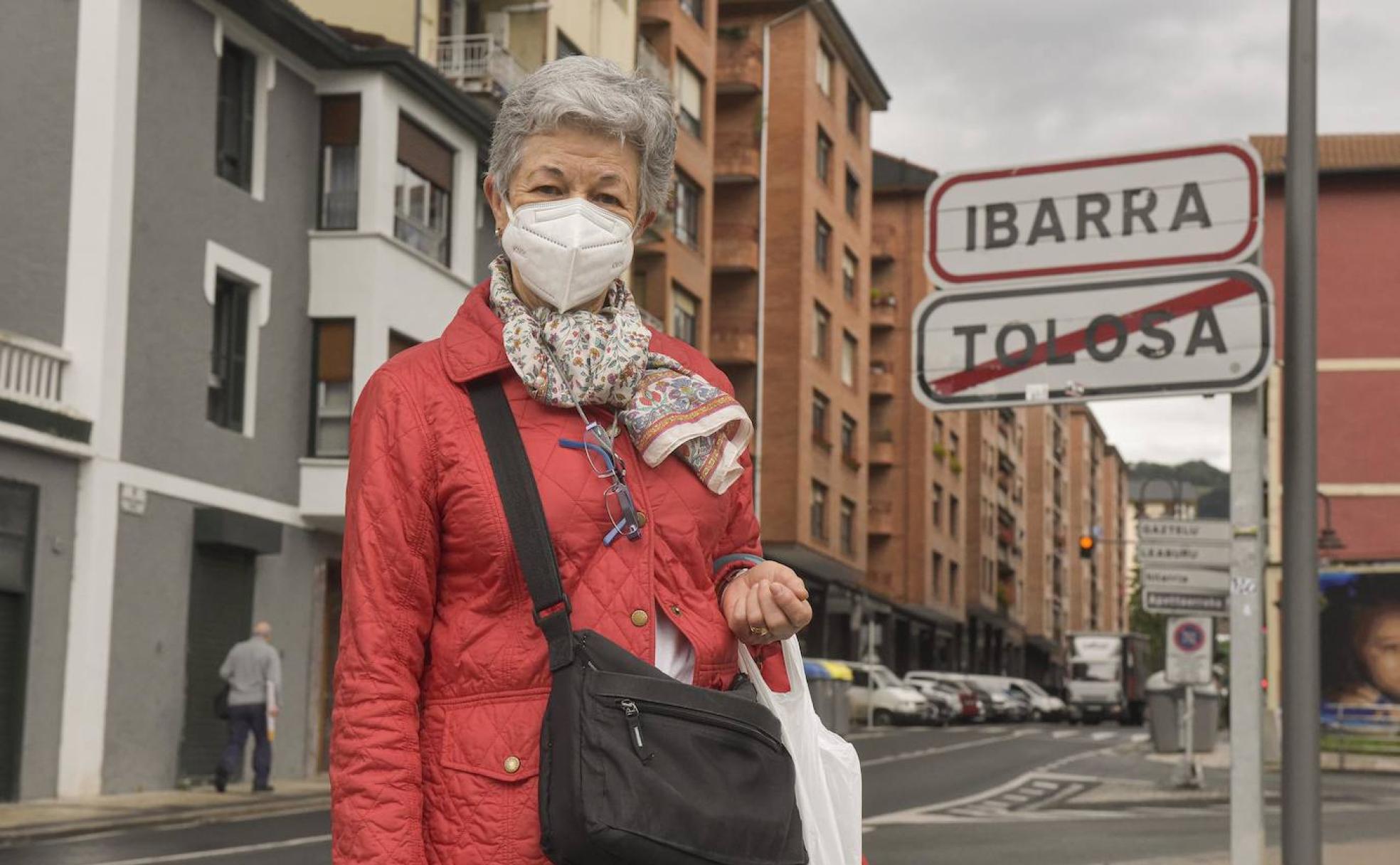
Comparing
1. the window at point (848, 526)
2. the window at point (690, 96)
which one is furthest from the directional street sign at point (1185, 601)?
the window at point (848, 526)

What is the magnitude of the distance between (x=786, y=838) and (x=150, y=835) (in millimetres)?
13167

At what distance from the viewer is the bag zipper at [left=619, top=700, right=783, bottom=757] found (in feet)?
7.73

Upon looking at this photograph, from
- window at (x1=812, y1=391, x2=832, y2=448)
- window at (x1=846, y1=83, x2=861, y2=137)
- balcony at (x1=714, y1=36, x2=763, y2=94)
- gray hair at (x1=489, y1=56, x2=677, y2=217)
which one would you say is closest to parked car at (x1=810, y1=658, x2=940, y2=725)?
window at (x1=812, y1=391, x2=832, y2=448)

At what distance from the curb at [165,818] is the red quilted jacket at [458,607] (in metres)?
12.0

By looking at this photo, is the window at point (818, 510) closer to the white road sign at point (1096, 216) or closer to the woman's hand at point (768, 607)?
the white road sign at point (1096, 216)

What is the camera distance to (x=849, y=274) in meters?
59.8

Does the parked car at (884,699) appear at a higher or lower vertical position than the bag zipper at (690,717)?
lower

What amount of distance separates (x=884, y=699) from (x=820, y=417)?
951 centimetres

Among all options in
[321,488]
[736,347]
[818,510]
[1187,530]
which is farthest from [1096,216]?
[818,510]

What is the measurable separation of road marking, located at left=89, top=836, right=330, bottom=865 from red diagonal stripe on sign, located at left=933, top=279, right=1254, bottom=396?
24.6 ft

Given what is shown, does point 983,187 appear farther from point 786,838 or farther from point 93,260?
point 93,260

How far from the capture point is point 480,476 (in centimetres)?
253

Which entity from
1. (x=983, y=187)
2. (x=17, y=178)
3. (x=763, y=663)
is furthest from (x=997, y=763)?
(x=763, y=663)

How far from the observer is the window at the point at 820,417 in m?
55.1
